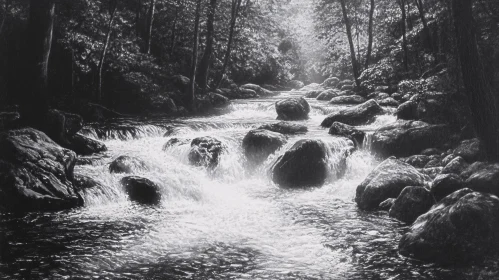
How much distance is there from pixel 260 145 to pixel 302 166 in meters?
2.07

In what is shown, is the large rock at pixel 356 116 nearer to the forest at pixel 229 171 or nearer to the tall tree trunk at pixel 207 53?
the forest at pixel 229 171

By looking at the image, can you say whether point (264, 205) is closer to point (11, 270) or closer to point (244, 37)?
point (11, 270)

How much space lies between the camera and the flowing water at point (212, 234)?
6176 mm

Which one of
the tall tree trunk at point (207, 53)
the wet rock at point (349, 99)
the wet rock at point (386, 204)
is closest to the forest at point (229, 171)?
the wet rock at point (386, 204)

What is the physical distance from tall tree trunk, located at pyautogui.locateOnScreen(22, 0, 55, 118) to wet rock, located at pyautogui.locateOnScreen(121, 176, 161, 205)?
148 inches

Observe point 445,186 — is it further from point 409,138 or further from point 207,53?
point 207,53

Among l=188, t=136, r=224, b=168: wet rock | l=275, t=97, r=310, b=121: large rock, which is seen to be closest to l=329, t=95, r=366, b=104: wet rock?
l=275, t=97, r=310, b=121: large rock

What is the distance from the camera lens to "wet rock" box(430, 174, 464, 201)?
335 inches

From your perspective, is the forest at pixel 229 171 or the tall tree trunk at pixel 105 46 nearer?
the forest at pixel 229 171

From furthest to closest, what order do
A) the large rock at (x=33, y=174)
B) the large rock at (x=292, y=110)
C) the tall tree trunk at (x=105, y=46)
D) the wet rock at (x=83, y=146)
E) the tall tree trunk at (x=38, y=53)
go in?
1. the large rock at (x=292, y=110)
2. the tall tree trunk at (x=105, y=46)
3. the wet rock at (x=83, y=146)
4. the tall tree trunk at (x=38, y=53)
5. the large rock at (x=33, y=174)

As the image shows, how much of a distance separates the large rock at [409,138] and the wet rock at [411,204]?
4.58 metres

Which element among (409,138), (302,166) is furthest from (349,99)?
(302,166)

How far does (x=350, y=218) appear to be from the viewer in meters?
8.73

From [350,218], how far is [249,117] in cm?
1289
